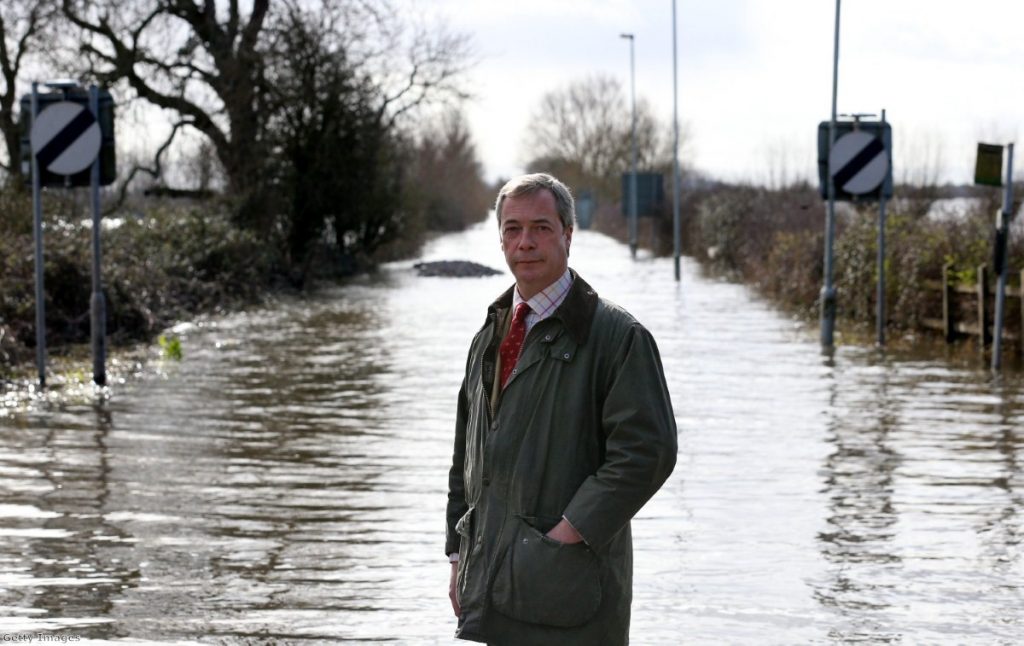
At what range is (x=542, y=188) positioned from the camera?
3840 mm

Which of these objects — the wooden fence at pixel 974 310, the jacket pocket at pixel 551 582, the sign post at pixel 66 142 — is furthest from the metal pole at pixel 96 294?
the jacket pocket at pixel 551 582

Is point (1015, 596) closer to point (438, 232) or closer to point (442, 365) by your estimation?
point (442, 365)

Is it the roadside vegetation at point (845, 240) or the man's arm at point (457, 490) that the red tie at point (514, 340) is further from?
the roadside vegetation at point (845, 240)

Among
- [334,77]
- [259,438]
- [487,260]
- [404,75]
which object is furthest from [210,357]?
[487,260]

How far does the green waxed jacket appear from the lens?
145 inches

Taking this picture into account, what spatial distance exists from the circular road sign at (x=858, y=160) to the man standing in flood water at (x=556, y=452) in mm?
15023

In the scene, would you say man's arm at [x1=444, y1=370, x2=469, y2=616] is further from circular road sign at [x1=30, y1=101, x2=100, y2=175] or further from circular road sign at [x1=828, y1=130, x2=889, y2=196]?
circular road sign at [x1=828, y1=130, x2=889, y2=196]

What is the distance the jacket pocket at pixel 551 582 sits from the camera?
3678 millimetres

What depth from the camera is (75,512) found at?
28.6 feet

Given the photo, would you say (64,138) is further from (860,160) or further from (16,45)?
(16,45)

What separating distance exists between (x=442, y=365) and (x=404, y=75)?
923 inches

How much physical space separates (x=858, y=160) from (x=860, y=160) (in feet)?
0.07

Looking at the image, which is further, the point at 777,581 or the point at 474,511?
the point at 777,581

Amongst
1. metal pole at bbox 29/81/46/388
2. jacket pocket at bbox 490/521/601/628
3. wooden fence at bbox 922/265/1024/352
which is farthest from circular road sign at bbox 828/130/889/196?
jacket pocket at bbox 490/521/601/628
